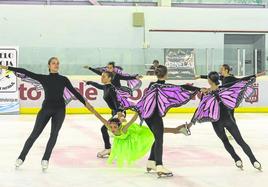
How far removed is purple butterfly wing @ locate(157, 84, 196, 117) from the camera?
6.76 metres

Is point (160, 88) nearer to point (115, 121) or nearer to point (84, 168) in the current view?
point (115, 121)

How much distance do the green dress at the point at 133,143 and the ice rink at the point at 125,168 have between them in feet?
0.76

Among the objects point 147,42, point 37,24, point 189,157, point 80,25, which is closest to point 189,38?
point 147,42

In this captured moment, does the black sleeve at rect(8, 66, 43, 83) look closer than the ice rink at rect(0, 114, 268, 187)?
No

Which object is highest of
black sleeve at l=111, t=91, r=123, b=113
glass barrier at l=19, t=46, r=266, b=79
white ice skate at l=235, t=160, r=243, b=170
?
glass barrier at l=19, t=46, r=266, b=79

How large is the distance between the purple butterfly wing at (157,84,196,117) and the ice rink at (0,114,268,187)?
2.93 ft

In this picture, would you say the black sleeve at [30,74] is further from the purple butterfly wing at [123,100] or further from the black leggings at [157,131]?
the black leggings at [157,131]

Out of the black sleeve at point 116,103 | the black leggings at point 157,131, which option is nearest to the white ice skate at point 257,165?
the black leggings at point 157,131

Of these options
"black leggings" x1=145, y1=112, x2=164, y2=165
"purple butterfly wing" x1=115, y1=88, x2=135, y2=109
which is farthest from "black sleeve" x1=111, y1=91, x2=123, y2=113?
"black leggings" x1=145, y1=112, x2=164, y2=165

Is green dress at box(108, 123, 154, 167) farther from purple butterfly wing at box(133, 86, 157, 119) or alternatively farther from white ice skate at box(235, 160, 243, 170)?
white ice skate at box(235, 160, 243, 170)

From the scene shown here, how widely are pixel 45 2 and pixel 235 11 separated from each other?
8226 millimetres

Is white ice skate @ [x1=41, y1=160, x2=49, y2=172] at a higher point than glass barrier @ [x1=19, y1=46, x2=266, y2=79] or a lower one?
lower

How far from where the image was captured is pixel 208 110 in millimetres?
7355

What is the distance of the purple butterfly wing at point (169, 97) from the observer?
676 centimetres
